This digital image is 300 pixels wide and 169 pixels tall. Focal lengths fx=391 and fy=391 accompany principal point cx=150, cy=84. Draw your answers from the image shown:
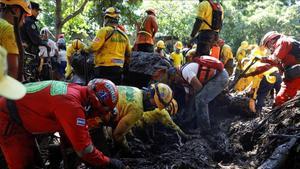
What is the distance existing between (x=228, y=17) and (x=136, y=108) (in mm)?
25509

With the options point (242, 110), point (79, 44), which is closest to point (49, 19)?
point (79, 44)

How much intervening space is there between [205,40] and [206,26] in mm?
276

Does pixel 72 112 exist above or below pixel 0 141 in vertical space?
above

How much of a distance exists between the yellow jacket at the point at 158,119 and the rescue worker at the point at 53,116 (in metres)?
2.19

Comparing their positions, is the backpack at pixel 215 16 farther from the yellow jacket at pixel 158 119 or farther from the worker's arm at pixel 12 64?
the worker's arm at pixel 12 64

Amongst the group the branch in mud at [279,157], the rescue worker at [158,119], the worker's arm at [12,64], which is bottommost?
the rescue worker at [158,119]

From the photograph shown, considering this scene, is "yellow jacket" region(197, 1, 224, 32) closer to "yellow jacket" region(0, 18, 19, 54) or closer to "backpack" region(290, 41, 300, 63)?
"backpack" region(290, 41, 300, 63)

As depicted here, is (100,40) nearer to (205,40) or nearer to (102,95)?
(205,40)

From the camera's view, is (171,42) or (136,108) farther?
(171,42)

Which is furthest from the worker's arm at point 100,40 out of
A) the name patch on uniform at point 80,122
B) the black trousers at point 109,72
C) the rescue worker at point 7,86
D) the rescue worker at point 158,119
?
the rescue worker at point 7,86

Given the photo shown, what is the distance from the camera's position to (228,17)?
29281 millimetres

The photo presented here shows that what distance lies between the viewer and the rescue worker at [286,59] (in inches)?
257

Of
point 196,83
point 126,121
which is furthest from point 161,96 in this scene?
point 196,83

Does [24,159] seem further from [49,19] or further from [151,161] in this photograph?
[49,19]
